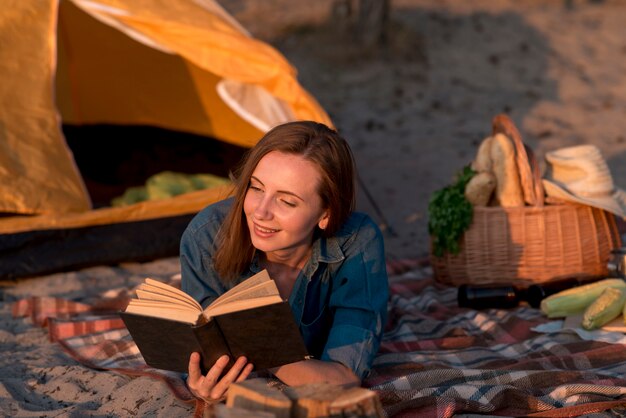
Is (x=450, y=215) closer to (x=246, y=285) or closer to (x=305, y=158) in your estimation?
(x=305, y=158)

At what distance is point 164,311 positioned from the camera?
236 centimetres

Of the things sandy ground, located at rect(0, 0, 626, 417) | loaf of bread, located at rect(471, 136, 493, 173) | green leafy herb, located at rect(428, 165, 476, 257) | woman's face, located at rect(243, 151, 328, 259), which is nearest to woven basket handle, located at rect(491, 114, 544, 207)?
loaf of bread, located at rect(471, 136, 493, 173)

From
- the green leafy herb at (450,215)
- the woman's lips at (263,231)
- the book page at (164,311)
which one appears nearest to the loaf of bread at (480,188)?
the green leafy herb at (450,215)

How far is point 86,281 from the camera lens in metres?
4.26

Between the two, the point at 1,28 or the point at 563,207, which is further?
the point at 1,28

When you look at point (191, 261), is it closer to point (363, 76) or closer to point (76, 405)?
point (76, 405)

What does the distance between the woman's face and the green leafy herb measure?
1325 millimetres

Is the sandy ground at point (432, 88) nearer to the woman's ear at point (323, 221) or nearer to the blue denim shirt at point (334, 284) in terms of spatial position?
the blue denim shirt at point (334, 284)

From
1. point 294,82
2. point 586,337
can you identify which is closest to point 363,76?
point 294,82

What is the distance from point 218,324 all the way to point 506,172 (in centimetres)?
192

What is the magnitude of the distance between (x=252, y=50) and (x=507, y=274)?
5.46 feet

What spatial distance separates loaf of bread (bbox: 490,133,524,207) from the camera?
3.89 metres

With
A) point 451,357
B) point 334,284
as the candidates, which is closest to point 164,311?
point 334,284

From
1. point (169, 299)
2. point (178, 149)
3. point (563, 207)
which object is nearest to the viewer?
point (169, 299)
